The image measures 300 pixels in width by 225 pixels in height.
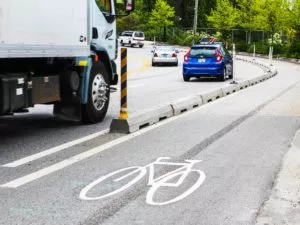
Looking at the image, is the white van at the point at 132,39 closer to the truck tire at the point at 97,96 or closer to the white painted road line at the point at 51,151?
Answer: the truck tire at the point at 97,96

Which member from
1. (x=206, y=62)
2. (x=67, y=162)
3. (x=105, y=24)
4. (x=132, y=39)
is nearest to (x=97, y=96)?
(x=105, y=24)

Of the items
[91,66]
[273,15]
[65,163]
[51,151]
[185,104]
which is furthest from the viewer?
[273,15]

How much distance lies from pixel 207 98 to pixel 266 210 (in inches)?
423

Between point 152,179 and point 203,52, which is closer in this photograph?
point 152,179

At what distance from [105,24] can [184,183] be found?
579 centimetres

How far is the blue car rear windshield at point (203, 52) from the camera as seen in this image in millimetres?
26328

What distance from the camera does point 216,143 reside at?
9578 mm

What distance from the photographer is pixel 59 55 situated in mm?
10062

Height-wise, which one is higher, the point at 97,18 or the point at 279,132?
the point at 97,18

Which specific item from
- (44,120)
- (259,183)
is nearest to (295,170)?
(259,183)

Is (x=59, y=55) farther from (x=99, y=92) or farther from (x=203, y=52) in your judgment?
(x=203, y=52)

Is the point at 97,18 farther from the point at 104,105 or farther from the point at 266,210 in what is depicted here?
the point at 266,210

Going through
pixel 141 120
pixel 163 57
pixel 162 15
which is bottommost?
pixel 163 57

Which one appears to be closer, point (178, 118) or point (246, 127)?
point (246, 127)
